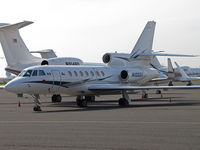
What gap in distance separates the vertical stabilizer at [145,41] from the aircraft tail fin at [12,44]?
999 centimetres

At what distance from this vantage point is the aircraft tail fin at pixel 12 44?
35.0 m

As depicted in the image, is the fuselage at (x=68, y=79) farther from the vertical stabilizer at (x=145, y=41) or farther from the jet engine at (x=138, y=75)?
the vertical stabilizer at (x=145, y=41)

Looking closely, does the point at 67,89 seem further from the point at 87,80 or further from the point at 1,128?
the point at 1,128

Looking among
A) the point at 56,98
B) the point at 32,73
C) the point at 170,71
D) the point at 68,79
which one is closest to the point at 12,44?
the point at 56,98

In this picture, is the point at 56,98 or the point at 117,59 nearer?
the point at 56,98

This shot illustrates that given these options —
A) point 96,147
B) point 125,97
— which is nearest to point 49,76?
point 125,97

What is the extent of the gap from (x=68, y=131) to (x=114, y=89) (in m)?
12.8

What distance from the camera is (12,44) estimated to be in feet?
116

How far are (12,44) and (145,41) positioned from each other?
38.3 feet

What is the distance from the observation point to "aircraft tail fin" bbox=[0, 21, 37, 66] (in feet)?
115

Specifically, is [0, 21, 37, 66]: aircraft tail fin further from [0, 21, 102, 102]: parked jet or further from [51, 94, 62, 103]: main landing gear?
[51, 94, 62, 103]: main landing gear

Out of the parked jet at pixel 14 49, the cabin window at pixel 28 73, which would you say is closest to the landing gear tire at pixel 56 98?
the parked jet at pixel 14 49

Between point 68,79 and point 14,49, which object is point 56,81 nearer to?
point 68,79

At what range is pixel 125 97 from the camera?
24.7 m
